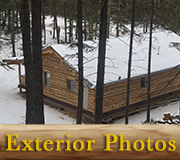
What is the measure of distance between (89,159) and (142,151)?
35cm

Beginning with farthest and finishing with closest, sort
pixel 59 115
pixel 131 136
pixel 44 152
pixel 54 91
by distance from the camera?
pixel 54 91 < pixel 59 115 < pixel 131 136 < pixel 44 152

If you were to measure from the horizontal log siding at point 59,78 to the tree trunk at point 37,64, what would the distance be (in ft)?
25.0

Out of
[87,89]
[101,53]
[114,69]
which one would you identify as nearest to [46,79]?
[87,89]

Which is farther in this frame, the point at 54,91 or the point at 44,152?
the point at 54,91

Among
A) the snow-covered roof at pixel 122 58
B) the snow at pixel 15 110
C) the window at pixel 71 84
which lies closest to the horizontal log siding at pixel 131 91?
the snow-covered roof at pixel 122 58

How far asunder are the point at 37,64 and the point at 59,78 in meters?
9.74

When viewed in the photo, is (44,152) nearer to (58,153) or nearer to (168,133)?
(58,153)

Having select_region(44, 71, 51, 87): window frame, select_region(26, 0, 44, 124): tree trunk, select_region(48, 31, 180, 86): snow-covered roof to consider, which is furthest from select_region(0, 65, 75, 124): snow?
select_region(26, 0, 44, 124): tree trunk

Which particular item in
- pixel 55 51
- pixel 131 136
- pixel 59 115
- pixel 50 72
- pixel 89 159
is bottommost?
pixel 59 115

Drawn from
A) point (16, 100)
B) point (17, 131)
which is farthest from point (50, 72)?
point (17, 131)

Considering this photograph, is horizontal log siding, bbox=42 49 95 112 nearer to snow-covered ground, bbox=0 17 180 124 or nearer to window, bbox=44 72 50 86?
window, bbox=44 72 50 86

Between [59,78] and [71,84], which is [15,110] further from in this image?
[71,84]

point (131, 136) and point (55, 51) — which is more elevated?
point (131, 136)

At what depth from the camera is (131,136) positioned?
172 cm
